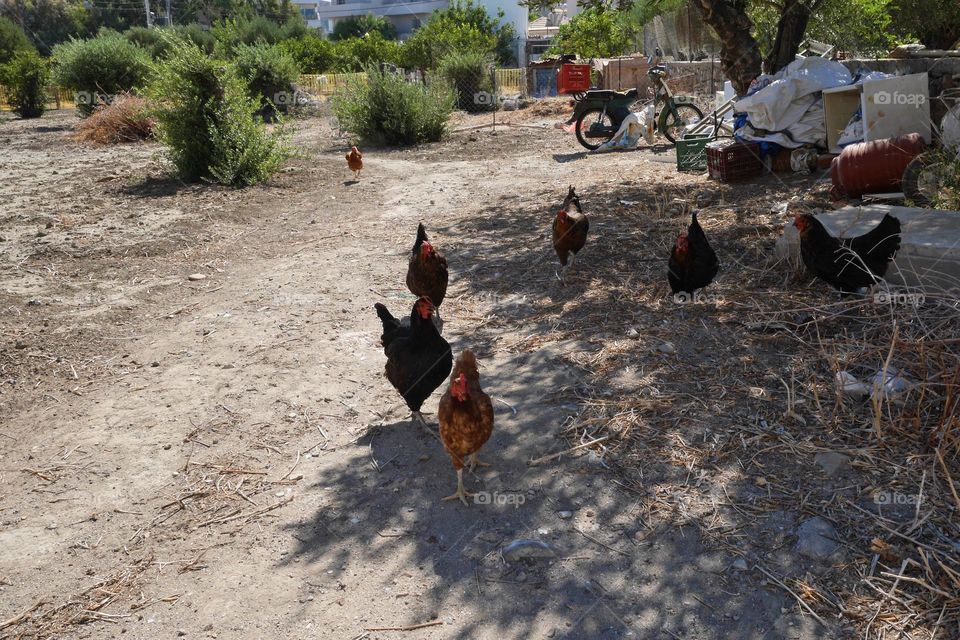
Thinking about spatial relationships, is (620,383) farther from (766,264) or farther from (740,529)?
(766,264)

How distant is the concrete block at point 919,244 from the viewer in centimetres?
454

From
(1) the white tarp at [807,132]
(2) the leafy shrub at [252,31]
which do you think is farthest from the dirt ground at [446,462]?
(2) the leafy shrub at [252,31]

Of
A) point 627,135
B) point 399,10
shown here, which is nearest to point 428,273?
point 627,135

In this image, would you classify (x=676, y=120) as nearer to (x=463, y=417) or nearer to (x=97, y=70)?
(x=463, y=417)

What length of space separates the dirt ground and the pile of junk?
1.02m

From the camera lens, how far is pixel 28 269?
7.08 metres

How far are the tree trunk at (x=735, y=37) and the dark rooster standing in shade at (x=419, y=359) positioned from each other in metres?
7.50

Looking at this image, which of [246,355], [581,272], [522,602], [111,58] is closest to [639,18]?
[111,58]

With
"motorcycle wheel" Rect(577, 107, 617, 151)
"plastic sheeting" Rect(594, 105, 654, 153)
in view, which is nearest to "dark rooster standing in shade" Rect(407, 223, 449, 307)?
"plastic sheeting" Rect(594, 105, 654, 153)

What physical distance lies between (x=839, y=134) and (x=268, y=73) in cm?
1699

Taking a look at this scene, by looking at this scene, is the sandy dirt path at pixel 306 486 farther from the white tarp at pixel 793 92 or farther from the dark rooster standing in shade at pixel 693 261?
the white tarp at pixel 793 92

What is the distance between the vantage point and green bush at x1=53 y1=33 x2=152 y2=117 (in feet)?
66.7

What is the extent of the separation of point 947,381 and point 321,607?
9.69 ft

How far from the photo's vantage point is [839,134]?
8.45 meters
